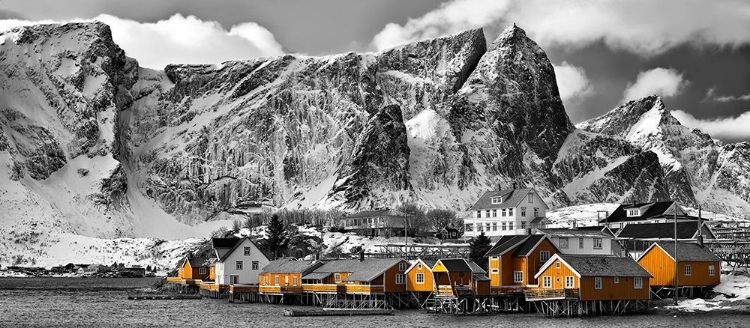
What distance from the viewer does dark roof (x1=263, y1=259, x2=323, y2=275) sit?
115431 mm

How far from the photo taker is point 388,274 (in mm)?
105312

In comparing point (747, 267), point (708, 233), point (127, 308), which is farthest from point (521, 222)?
point (127, 308)

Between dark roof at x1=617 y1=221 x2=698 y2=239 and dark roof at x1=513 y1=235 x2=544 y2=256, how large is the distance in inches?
990

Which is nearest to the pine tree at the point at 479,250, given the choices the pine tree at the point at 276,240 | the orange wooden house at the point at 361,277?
the orange wooden house at the point at 361,277

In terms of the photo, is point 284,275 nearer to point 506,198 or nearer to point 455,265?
point 455,265

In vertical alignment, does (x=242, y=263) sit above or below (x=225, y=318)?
above

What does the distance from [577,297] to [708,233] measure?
3852cm

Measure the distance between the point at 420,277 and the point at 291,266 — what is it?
19.7m

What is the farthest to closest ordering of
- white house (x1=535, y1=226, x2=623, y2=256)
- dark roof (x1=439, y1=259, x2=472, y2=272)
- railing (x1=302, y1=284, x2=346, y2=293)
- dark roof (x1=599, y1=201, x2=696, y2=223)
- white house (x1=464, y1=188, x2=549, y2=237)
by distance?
white house (x1=464, y1=188, x2=549, y2=237) < dark roof (x1=599, y1=201, x2=696, y2=223) < white house (x1=535, y1=226, x2=623, y2=256) < railing (x1=302, y1=284, x2=346, y2=293) < dark roof (x1=439, y1=259, x2=472, y2=272)

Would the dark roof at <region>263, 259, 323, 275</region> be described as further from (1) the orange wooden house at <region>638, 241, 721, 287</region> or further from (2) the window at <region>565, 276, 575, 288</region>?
(1) the orange wooden house at <region>638, 241, 721, 287</region>

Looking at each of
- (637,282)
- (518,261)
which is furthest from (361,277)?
(637,282)

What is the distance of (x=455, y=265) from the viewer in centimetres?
9875

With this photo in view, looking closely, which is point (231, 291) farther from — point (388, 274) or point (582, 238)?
point (582, 238)

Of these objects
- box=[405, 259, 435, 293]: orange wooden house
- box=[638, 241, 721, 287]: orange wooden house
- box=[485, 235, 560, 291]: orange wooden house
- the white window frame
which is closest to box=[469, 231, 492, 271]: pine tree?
box=[405, 259, 435, 293]: orange wooden house
